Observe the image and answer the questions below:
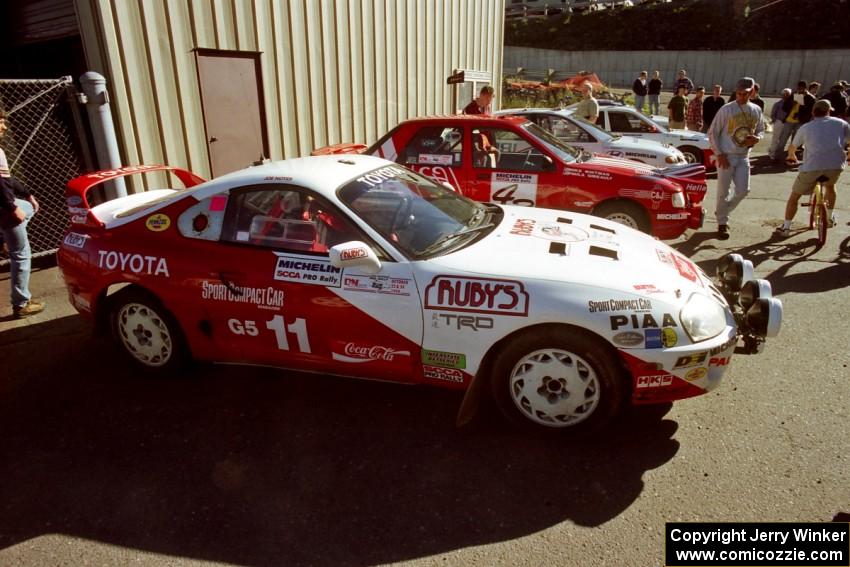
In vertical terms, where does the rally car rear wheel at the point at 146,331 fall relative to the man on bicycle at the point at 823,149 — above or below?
below

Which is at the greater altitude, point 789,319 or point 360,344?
point 360,344

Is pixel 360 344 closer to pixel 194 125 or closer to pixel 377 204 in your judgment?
pixel 377 204

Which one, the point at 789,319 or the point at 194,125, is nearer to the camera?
the point at 789,319

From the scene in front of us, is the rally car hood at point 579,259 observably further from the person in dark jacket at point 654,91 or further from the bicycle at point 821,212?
the person in dark jacket at point 654,91

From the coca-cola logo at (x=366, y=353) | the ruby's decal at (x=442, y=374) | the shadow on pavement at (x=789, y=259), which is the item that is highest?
Result: the coca-cola logo at (x=366, y=353)

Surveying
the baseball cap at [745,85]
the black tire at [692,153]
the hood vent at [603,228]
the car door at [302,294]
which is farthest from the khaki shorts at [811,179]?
the car door at [302,294]

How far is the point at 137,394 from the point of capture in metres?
3.80

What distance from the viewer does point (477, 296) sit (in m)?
3.05

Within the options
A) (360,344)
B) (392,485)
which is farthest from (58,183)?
(392,485)

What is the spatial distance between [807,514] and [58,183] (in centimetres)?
809

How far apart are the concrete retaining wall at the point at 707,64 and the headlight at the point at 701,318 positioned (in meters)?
35.6

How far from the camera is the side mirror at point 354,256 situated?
3023 mm

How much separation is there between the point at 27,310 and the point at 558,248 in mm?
4922

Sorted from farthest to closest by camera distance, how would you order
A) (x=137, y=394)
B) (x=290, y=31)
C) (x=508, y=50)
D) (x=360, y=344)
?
1. (x=508, y=50)
2. (x=290, y=31)
3. (x=137, y=394)
4. (x=360, y=344)
